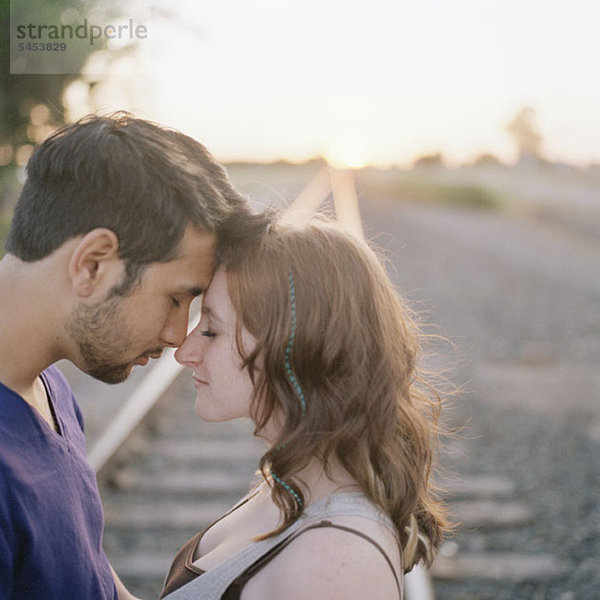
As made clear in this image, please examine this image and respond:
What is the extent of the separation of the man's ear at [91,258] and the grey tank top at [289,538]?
816mm

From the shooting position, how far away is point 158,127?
2162mm

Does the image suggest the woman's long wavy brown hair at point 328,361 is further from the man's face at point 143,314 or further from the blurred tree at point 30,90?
the blurred tree at point 30,90

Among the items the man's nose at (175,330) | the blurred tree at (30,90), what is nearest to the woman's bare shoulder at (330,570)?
the man's nose at (175,330)

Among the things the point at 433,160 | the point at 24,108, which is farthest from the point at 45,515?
the point at 433,160

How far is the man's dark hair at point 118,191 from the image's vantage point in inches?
78.3

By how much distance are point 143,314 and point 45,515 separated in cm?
62

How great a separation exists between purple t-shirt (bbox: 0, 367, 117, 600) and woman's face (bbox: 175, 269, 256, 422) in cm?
40

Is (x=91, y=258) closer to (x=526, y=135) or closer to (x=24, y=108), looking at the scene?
(x=24, y=108)

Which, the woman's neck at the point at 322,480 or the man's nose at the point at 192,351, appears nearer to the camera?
the woman's neck at the point at 322,480

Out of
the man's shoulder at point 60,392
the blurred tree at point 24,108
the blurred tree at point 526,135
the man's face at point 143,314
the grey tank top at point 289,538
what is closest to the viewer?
the grey tank top at point 289,538

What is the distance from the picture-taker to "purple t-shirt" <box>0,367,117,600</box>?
1.71m

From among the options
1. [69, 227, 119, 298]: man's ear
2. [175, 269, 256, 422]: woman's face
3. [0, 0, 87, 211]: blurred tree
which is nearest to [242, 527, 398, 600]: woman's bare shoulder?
[175, 269, 256, 422]: woman's face

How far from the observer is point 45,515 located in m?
1.79

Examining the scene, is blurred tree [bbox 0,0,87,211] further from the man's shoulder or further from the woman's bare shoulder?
the woman's bare shoulder
